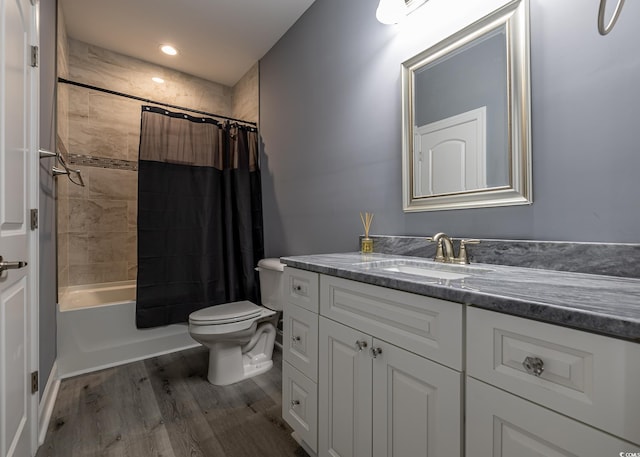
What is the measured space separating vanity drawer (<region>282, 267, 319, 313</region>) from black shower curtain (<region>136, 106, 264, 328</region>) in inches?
47.9

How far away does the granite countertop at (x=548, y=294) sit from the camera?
1.56 feet

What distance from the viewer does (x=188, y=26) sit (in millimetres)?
2260

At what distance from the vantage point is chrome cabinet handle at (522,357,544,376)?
54cm

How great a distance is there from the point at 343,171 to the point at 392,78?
0.57m

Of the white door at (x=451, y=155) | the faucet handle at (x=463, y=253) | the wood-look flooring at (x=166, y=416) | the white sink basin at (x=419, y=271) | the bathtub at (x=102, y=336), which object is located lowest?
the wood-look flooring at (x=166, y=416)

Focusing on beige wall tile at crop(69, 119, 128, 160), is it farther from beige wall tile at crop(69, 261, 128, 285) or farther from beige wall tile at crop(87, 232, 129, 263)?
beige wall tile at crop(69, 261, 128, 285)

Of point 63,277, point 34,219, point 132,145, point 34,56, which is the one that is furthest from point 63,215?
point 34,56

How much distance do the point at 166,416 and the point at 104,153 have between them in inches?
92.4

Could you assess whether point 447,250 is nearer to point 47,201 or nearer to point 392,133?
point 392,133

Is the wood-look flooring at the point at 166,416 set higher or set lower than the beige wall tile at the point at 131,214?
lower

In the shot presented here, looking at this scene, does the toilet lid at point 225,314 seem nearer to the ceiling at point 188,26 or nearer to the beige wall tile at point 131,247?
the beige wall tile at point 131,247

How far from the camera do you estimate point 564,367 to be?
52cm

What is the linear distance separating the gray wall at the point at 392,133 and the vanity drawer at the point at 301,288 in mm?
551

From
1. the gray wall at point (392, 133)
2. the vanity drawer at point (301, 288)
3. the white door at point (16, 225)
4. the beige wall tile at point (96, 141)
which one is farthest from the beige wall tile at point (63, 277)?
the vanity drawer at point (301, 288)
